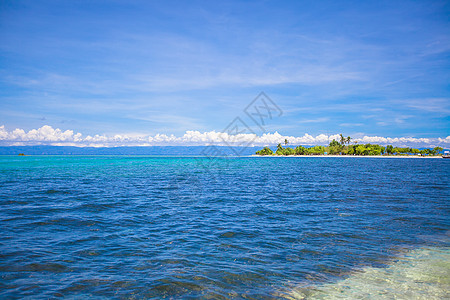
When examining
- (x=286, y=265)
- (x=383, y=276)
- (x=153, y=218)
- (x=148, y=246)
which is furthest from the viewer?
(x=153, y=218)

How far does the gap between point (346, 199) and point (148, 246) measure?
2068 cm

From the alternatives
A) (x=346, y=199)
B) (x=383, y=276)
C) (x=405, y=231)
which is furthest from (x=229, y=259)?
(x=346, y=199)

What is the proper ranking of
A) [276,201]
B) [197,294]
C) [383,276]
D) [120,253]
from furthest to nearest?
[276,201], [120,253], [383,276], [197,294]

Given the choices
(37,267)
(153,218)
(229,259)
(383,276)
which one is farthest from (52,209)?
(383,276)

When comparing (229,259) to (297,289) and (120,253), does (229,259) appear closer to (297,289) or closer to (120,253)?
Result: (297,289)

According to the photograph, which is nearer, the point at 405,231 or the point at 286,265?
the point at 286,265

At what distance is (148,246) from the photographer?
12.6 metres

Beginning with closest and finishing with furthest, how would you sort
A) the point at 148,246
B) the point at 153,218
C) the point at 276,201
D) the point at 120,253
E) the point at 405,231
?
1. the point at 120,253
2. the point at 148,246
3. the point at 405,231
4. the point at 153,218
5. the point at 276,201

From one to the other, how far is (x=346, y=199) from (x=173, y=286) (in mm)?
22040

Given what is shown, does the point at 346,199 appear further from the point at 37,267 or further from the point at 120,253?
the point at 37,267

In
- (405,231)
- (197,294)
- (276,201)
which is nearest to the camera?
(197,294)

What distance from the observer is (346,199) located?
26.2 meters

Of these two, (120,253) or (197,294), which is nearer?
(197,294)

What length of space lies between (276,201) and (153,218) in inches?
474
